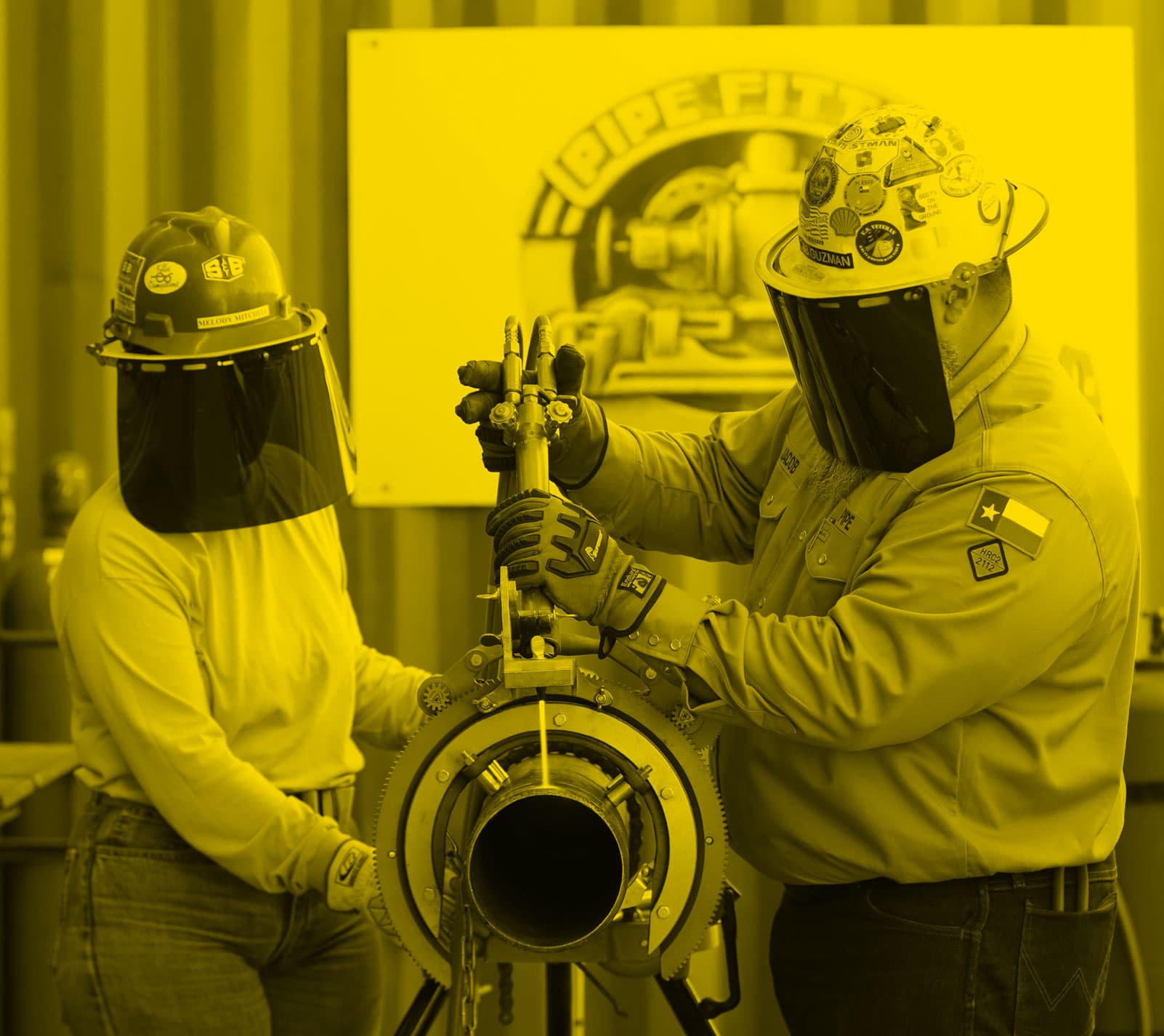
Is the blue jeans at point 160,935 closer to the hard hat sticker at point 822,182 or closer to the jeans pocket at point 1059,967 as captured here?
the jeans pocket at point 1059,967

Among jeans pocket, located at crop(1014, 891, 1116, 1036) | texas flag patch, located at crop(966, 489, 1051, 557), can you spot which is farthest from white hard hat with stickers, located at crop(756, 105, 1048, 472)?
jeans pocket, located at crop(1014, 891, 1116, 1036)

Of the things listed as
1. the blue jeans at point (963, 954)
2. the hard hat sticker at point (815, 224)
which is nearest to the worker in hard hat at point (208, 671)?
the blue jeans at point (963, 954)

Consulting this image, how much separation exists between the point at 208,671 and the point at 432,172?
4.55 ft

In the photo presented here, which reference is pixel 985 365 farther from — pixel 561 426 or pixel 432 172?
pixel 432 172

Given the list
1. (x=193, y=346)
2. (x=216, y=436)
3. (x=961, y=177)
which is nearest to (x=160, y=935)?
(x=216, y=436)

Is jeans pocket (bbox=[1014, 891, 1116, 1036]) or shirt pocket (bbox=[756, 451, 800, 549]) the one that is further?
shirt pocket (bbox=[756, 451, 800, 549])

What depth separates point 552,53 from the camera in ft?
9.07

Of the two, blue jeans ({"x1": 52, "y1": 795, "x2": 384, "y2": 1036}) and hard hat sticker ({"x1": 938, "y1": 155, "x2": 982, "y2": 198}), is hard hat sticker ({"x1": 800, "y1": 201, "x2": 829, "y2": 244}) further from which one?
blue jeans ({"x1": 52, "y1": 795, "x2": 384, "y2": 1036})

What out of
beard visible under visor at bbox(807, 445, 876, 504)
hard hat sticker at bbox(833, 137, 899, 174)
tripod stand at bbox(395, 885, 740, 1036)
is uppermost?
hard hat sticker at bbox(833, 137, 899, 174)

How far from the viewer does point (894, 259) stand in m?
1.50

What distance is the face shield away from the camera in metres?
1.76

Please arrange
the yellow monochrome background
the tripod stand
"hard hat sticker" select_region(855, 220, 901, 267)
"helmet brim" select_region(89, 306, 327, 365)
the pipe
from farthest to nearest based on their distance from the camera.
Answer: the yellow monochrome background < "helmet brim" select_region(89, 306, 327, 365) < the tripod stand < "hard hat sticker" select_region(855, 220, 901, 267) < the pipe

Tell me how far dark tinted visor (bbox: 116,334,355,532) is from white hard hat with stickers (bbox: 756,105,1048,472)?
0.70 metres

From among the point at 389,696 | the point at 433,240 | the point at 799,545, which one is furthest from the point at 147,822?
the point at 433,240
